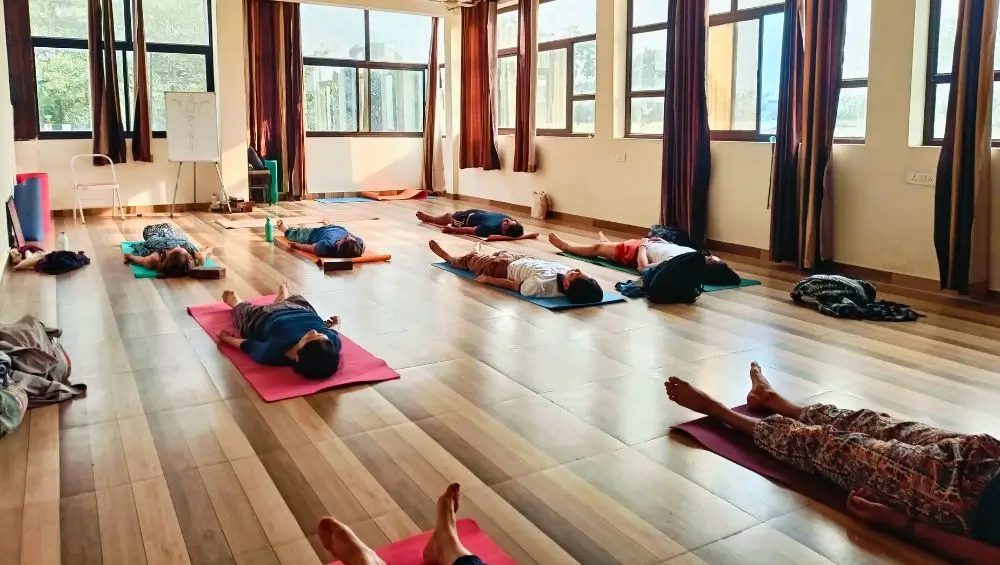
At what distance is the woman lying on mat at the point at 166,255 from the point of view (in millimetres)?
5953

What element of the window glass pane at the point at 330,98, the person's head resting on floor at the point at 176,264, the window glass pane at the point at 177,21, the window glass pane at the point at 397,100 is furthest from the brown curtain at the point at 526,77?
the person's head resting on floor at the point at 176,264

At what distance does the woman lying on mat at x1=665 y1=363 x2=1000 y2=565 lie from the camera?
215 centimetres

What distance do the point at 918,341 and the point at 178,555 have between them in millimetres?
3922

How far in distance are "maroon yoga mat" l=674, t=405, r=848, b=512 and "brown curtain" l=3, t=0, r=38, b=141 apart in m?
8.04

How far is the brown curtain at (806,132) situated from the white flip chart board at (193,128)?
6455 mm

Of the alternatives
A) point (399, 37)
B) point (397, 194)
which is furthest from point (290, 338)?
point (399, 37)

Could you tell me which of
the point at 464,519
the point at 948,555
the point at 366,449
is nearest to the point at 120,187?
the point at 366,449

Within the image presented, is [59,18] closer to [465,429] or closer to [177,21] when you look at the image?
[177,21]

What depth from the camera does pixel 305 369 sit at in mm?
3613

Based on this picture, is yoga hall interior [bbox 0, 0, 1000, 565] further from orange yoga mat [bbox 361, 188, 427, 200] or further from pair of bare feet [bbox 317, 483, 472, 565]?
orange yoga mat [bbox 361, 188, 427, 200]

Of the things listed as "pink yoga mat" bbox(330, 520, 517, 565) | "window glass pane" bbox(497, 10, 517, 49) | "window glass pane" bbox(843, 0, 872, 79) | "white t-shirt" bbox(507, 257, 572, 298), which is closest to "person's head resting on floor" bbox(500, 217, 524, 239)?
"white t-shirt" bbox(507, 257, 572, 298)

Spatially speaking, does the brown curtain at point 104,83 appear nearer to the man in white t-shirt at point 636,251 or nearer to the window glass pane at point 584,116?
the window glass pane at point 584,116

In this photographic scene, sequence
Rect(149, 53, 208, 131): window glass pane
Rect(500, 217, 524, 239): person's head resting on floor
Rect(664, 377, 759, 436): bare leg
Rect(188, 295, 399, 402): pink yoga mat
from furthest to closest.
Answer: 1. Rect(149, 53, 208, 131): window glass pane
2. Rect(500, 217, 524, 239): person's head resting on floor
3. Rect(188, 295, 399, 402): pink yoga mat
4. Rect(664, 377, 759, 436): bare leg

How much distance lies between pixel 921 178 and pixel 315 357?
445 cm
